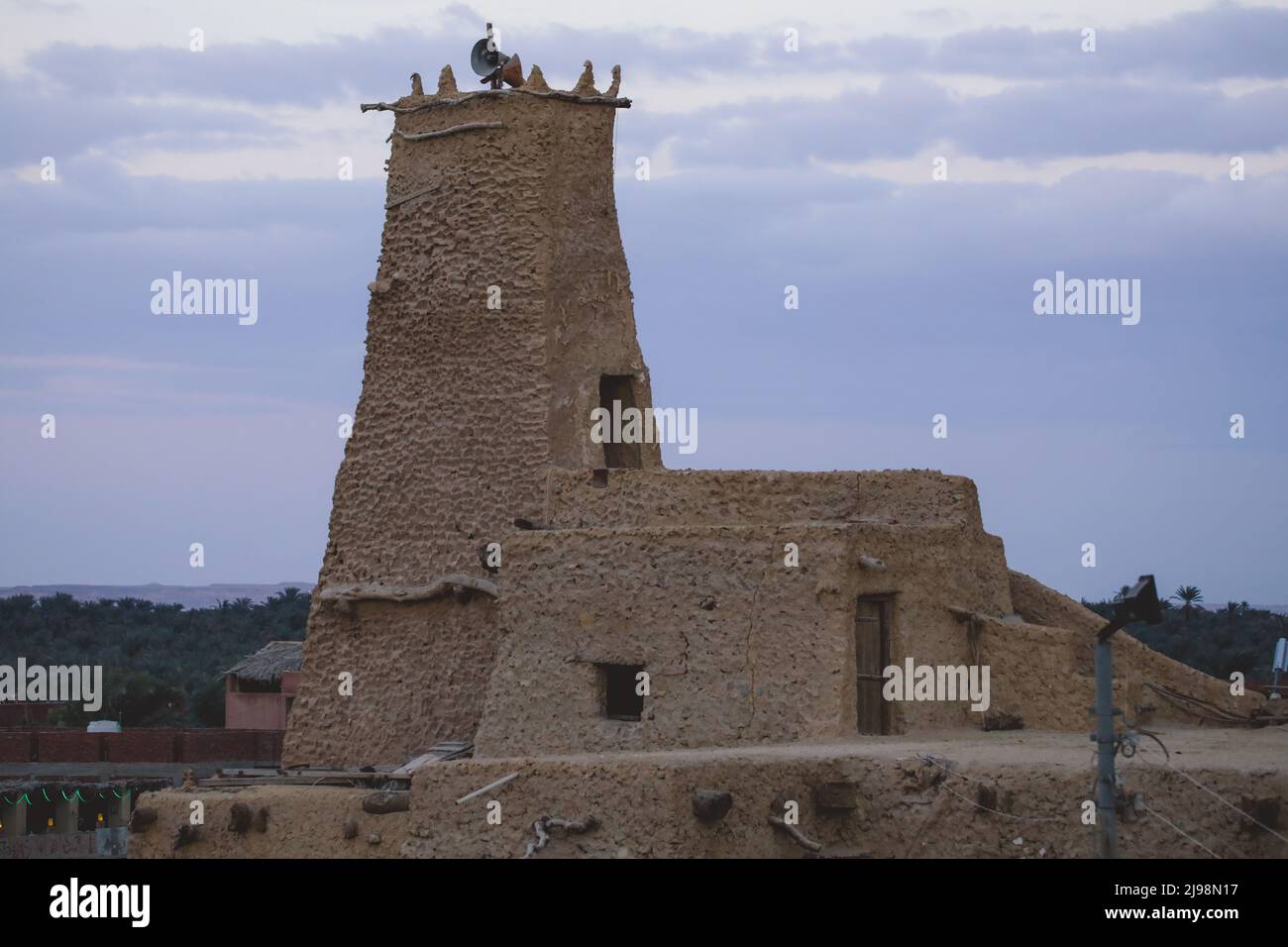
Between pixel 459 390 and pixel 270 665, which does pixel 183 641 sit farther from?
pixel 459 390

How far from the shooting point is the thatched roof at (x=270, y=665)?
34438 millimetres

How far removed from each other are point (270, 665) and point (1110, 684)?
882 inches

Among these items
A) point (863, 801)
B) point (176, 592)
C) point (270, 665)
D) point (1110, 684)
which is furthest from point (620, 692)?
point (176, 592)

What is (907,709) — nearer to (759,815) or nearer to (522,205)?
(759,815)

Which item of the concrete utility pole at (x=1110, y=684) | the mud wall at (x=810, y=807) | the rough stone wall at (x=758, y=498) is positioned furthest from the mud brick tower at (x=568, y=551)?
the concrete utility pole at (x=1110, y=684)

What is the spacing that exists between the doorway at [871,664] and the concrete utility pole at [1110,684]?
15.8 ft

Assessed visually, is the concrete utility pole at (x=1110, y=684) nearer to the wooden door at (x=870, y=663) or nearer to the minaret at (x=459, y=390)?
the wooden door at (x=870, y=663)

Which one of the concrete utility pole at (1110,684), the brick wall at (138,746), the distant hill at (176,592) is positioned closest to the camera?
the concrete utility pole at (1110,684)

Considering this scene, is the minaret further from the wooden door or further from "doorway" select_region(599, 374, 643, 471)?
the wooden door

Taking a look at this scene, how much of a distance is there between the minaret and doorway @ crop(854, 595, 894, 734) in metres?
4.12

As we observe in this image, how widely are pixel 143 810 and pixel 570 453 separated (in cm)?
562
